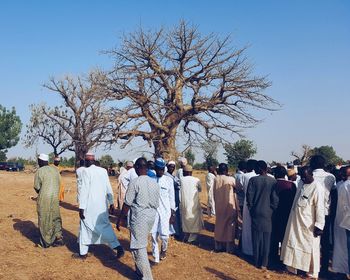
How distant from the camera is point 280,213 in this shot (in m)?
7.07

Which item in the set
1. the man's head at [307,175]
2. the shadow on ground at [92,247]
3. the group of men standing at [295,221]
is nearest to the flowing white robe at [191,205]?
the group of men standing at [295,221]

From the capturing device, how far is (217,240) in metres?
7.93

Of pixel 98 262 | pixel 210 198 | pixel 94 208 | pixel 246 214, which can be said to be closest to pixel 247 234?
pixel 246 214

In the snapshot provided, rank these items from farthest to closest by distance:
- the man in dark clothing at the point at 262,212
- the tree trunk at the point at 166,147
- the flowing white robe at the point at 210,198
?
1. the tree trunk at the point at 166,147
2. the flowing white robe at the point at 210,198
3. the man in dark clothing at the point at 262,212

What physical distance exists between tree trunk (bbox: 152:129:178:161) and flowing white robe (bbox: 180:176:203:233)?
37.9 feet

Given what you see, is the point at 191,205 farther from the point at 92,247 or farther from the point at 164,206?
the point at 92,247

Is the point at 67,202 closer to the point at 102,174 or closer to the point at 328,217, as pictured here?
the point at 102,174

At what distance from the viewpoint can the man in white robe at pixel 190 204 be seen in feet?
28.5

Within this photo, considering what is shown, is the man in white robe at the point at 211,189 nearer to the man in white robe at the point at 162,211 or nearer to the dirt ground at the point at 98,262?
the dirt ground at the point at 98,262

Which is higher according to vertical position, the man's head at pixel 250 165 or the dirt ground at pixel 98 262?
the man's head at pixel 250 165

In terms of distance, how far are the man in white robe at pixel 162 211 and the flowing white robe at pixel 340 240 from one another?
108 inches

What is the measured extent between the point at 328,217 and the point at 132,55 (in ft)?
51.0

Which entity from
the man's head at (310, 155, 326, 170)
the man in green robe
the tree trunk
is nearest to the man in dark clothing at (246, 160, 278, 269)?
the man's head at (310, 155, 326, 170)

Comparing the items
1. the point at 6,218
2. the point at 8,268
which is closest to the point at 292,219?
the point at 8,268
